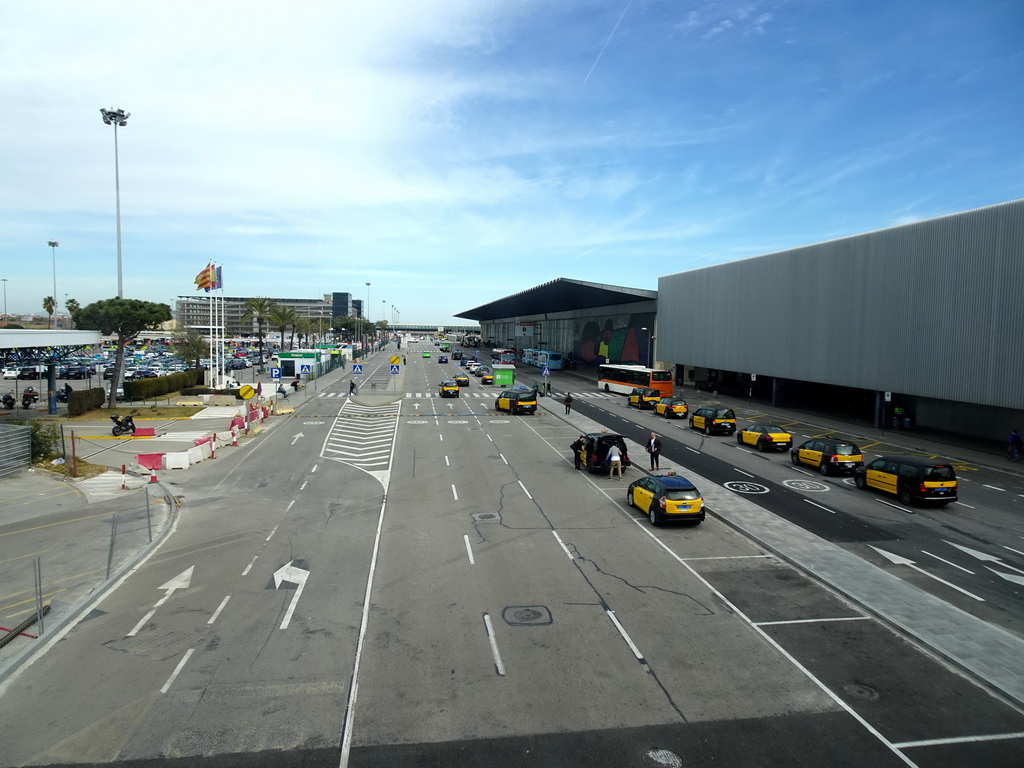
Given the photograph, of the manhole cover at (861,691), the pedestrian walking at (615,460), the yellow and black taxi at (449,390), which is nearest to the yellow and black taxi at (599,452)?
the pedestrian walking at (615,460)

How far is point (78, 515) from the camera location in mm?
19500

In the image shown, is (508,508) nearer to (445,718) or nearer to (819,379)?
(445,718)

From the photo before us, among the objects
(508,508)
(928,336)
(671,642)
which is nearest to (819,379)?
(928,336)

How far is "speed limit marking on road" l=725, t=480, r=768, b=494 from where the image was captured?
23.4m

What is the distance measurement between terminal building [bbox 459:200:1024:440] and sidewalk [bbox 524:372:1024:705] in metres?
19.7

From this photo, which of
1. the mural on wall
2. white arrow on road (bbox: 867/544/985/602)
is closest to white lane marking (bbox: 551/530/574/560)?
white arrow on road (bbox: 867/544/985/602)

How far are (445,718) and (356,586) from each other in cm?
559

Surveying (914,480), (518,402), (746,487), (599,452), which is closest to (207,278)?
(518,402)

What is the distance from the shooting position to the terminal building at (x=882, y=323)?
104ft

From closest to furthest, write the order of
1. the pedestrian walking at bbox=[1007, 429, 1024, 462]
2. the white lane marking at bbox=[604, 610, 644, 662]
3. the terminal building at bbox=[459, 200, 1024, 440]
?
the white lane marking at bbox=[604, 610, 644, 662] < the pedestrian walking at bbox=[1007, 429, 1024, 462] < the terminal building at bbox=[459, 200, 1024, 440]

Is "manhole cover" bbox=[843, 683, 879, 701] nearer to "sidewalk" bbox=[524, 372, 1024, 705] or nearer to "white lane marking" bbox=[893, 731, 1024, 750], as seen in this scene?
"white lane marking" bbox=[893, 731, 1024, 750]

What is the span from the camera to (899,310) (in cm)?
3725

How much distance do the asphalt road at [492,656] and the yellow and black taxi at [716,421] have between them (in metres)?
17.3

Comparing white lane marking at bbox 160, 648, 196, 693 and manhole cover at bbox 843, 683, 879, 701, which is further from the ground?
manhole cover at bbox 843, 683, 879, 701
